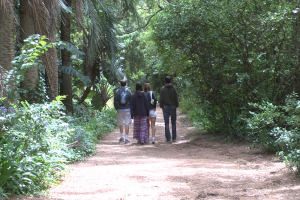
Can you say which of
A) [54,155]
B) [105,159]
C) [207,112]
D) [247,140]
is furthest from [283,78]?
[54,155]

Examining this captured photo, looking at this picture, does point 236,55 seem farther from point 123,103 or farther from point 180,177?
point 180,177

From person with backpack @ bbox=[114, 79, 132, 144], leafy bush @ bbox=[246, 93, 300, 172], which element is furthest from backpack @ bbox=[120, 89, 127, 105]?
leafy bush @ bbox=[246, 93, 300, 172]

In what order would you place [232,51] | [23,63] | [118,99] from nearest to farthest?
[23,63]
[232,51]
[118,99]

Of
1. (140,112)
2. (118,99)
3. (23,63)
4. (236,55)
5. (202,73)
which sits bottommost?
(140,112)

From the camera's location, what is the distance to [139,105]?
1162 cm

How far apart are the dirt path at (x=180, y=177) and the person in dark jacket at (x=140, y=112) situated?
5.59ft

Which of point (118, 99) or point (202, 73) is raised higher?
point (202, 73)

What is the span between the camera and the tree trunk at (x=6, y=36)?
7.20 metres

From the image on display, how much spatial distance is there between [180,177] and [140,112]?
5353mm

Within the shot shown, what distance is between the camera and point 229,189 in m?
5.59

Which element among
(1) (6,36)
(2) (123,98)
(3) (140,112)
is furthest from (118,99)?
(1) (6,36)

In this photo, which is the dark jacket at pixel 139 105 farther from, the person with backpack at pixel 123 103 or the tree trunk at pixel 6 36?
the tree trunk at pixel 6 36

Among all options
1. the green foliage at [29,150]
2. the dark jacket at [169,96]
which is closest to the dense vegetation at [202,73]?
the green foliage at [29,150]

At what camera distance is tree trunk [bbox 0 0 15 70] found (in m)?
7.20
